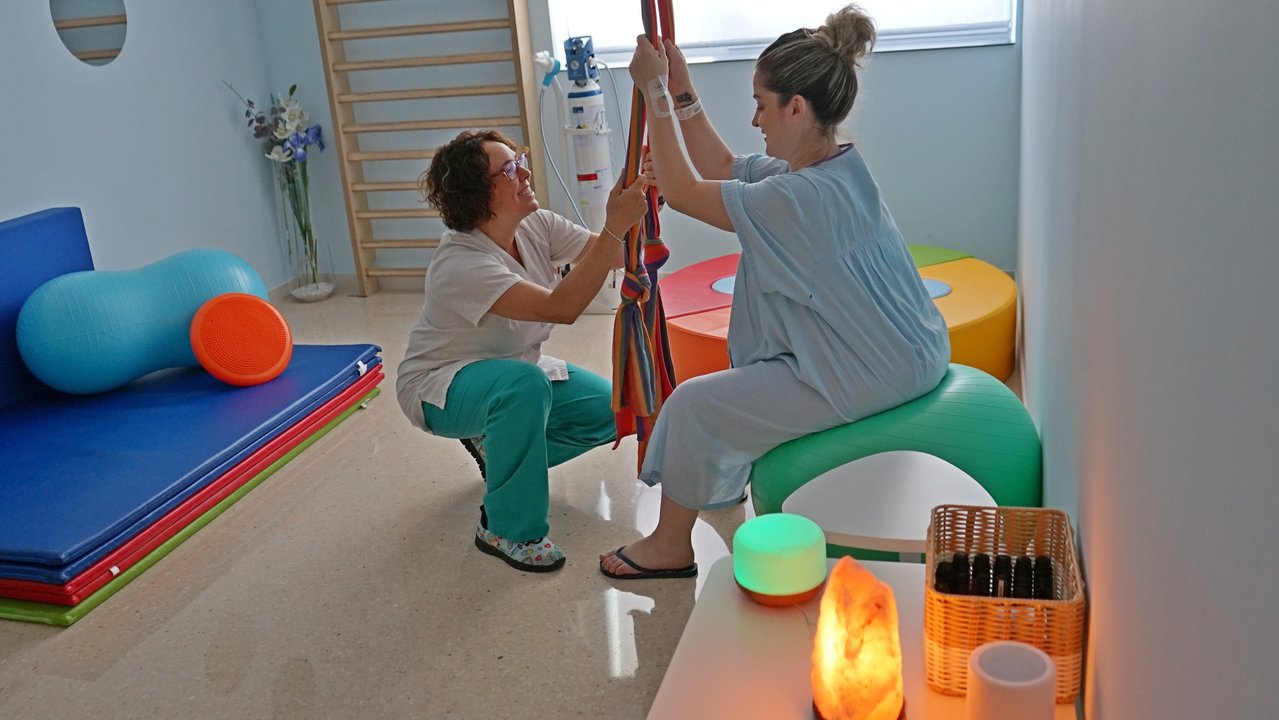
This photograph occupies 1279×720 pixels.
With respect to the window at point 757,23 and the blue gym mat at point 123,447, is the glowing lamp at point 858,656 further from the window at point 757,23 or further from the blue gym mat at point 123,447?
the window at point 757,23

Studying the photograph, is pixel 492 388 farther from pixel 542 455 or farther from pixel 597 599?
pixel 597 599

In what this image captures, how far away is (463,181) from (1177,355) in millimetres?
2184

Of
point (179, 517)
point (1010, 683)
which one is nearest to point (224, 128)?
point (179, 517)

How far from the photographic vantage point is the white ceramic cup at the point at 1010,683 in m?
1.26

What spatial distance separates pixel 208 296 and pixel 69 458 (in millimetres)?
830

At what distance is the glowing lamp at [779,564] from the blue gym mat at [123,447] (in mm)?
1835

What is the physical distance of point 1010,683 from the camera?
126 cm

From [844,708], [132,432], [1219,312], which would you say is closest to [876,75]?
[132,432]

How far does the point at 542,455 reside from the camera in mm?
2797

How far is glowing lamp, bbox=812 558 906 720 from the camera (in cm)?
139

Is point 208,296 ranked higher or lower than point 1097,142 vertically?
lower

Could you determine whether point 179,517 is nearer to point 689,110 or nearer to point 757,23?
point 689,110

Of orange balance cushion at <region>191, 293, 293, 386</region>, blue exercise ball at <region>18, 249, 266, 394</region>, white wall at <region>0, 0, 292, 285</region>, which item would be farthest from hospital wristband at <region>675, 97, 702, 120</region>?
white wall at <region>0, 0, 292, 285</region>

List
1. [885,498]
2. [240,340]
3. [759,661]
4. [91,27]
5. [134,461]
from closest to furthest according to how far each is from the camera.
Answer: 1. [759,661]
2. [885,498]
3. [134,461]
4. [240,340]
5. [91,27]
